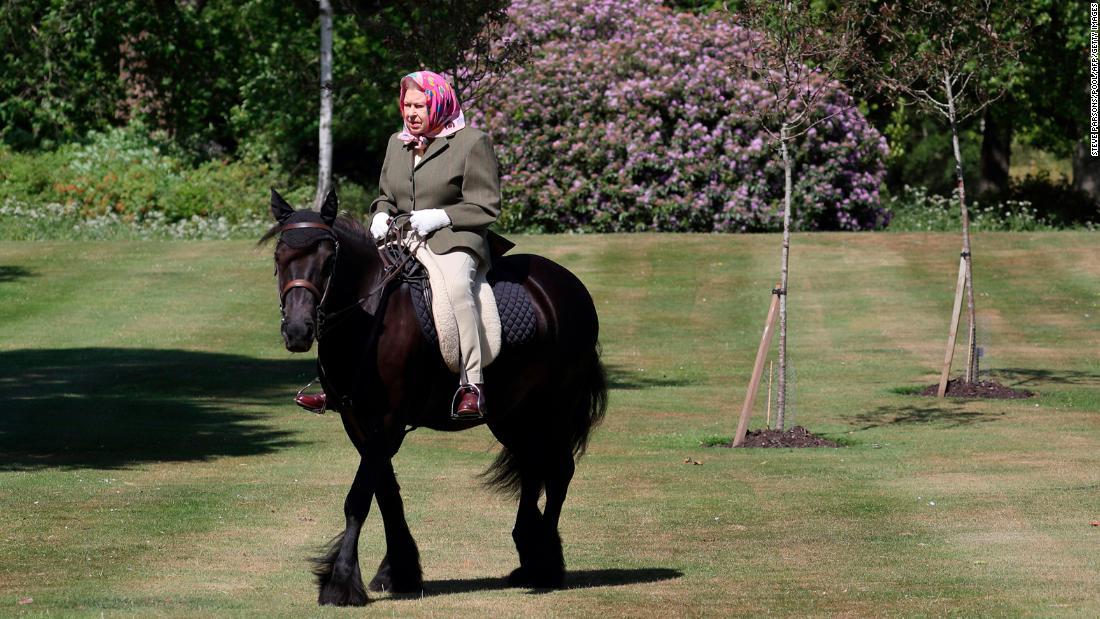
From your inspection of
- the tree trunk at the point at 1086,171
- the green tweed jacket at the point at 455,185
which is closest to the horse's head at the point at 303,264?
the green tweed jacket at the point at 455,185

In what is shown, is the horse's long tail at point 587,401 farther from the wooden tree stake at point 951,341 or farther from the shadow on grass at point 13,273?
the shadow on grass at point 13,273

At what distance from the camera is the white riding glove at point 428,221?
9461 millimetres

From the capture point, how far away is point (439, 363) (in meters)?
9.47

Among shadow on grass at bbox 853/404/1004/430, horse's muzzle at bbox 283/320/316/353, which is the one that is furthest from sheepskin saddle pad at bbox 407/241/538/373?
shadow on grass at bbox 853/404/1004/430

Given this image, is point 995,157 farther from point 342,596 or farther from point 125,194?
point 342,596

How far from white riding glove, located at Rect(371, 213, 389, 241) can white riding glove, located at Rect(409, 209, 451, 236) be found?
16 cm

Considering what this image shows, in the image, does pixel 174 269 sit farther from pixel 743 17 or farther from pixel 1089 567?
pixel 1089 567

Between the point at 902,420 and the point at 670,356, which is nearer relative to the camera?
the point at 902,420

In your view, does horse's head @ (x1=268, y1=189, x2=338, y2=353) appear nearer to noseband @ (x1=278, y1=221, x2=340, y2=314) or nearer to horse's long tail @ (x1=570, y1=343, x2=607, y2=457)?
noseband @ (x1=278, y1=221, x2=340, y2=314)

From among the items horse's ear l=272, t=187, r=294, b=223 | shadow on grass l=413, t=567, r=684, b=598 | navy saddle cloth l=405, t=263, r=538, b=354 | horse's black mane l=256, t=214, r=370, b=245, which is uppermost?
horse's ear l=272, t=187, r=294, b=223

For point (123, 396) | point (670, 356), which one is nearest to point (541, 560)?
point (123, 396)

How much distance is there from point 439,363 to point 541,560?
1.40 meters

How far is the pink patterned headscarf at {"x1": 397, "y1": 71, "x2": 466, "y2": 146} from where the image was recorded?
9602mm

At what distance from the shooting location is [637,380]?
2330cm
